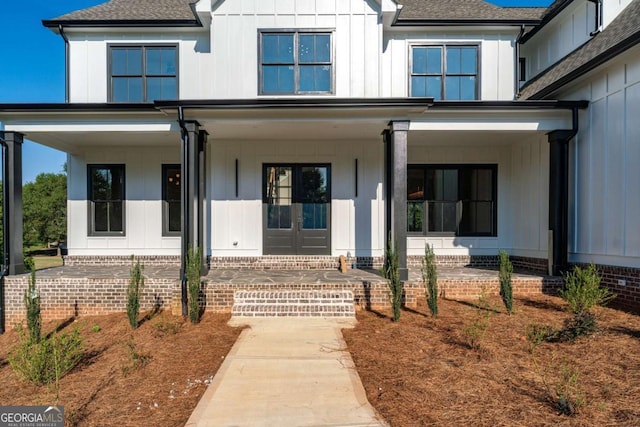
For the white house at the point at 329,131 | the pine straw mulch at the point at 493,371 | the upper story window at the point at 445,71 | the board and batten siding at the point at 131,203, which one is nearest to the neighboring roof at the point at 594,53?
the white house at the point at 329,131

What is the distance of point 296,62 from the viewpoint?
845 centimetres

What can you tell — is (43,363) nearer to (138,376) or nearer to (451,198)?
(138,376)

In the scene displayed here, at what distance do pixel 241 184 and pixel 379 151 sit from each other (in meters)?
3.61

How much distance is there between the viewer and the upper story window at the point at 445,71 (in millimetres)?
9156

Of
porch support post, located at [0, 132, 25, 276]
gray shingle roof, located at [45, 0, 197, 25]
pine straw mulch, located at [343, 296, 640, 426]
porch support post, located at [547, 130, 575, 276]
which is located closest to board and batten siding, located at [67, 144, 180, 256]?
porch support post, located at [0, 132, 25, 276]

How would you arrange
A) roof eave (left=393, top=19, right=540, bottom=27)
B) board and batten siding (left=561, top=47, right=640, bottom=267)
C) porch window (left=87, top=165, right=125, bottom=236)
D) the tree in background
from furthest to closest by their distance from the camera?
the tree in background, porch window (left=87, top=165, right=125, bottom=236), roof eave (left=393, top=19, right=540, bottom=27), board and batten siding (left=561, top=47, right=640, bottom=267)

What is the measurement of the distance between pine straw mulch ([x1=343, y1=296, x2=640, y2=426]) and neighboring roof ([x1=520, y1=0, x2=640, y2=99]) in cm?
444

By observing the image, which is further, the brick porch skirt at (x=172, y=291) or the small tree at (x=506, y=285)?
the brick porch skirt at (x=172, y=291)

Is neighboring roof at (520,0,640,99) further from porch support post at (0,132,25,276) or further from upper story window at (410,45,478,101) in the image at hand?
porch support post at (0,132,25,276)

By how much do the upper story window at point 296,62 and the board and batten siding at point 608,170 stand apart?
5.31m

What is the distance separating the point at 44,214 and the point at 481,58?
25.1 m

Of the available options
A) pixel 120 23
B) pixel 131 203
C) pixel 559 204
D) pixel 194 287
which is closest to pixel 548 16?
pixel 559 204

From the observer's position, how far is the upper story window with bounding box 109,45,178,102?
9062 millimetres

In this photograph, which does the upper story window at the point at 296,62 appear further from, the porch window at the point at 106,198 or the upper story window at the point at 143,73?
the porch window at the point at 106,198
